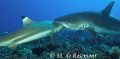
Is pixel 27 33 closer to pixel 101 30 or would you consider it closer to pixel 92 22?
pixel 92 22

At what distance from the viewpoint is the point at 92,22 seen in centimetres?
490

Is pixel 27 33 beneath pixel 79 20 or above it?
beneath

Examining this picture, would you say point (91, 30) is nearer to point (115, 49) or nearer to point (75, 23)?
point (75, 23)

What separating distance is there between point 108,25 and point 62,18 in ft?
7.86

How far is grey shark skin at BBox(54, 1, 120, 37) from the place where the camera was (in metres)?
4.58

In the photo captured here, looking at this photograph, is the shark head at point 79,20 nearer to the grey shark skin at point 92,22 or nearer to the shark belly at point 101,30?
the grey shark skin at point 92,22

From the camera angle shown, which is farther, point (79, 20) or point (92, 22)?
point (92, 22)

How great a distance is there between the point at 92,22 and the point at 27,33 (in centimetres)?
301

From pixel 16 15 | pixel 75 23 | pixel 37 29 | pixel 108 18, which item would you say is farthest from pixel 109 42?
pixel 16 15

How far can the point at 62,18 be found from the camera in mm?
4617

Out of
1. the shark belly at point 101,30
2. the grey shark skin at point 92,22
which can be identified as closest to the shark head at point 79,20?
the grey shark skin at point 92,22

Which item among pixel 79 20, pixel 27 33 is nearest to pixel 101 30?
pixel 79 20

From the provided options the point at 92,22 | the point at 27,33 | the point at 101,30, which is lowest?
the point at 27,33

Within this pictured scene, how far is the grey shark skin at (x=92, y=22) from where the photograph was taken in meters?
4.58
